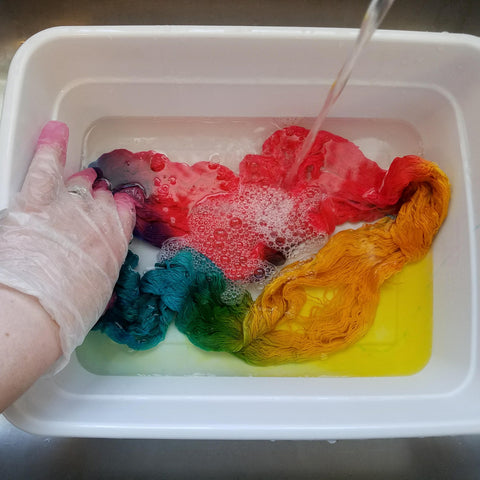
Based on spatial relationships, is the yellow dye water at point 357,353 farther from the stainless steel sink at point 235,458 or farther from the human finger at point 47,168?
the human finger at point 47,168

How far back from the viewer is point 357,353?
104 centimetres

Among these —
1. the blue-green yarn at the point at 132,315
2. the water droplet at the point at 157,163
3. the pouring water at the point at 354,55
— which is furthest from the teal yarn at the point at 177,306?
the pouring water at the point at 354,55

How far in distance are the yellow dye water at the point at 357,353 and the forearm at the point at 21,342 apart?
0.86 feet

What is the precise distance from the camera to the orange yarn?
1.00 metres

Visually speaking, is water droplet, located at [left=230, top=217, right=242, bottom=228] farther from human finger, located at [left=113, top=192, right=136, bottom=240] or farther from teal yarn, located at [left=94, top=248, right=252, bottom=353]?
human finger, located at [left=113, top=192, right=136, bottom=240]

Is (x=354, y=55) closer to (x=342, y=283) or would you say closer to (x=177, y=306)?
(x=342, y=283)

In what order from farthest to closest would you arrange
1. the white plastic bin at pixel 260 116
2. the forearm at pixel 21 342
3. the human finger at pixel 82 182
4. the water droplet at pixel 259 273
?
the water droplet at pixel 259 273
the human finger at pixel 82 182
the white plastic bin at pixel 260 116
the forearm at pixel 21 342

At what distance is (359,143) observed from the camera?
1.11 metres

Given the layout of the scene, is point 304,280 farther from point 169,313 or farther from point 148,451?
point 148,451

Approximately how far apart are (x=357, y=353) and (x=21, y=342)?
69 cm

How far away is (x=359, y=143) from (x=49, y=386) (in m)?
0.85

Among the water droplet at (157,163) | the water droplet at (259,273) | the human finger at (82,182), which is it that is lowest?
→ the water droplet at (259,273)

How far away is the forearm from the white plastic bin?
107 mm

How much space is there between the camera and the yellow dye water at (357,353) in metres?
1.01
